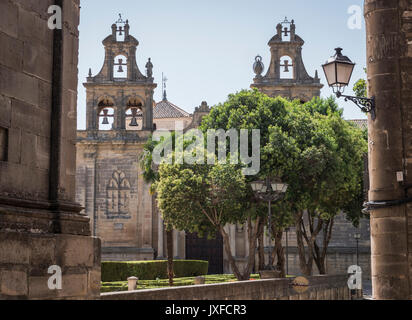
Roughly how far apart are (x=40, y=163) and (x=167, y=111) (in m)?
56.0

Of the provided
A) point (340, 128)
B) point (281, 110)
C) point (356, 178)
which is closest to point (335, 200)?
point (356, 178)

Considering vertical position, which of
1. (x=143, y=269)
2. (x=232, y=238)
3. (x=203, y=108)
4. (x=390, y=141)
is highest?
(x=203, y=108)

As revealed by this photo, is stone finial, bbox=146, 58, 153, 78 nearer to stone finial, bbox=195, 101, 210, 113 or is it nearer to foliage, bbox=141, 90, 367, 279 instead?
stone finial, bbox=195, 101, 210, 113

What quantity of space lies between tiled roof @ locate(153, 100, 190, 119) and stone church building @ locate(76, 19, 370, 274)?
17.3 meters

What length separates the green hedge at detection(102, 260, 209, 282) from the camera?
38219mm

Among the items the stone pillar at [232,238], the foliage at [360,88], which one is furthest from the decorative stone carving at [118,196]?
the foliage at [360,88]

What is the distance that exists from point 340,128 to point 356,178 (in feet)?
8.75

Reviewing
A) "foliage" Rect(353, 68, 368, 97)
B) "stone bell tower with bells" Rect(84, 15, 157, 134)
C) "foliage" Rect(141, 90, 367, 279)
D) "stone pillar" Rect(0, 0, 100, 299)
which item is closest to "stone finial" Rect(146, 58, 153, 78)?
"stone bell tower with bells" Rect(84, 15, 157, 134)

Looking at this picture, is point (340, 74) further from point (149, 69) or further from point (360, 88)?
point (149, 69)

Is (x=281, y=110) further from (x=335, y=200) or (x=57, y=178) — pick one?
(x=57, y=178)

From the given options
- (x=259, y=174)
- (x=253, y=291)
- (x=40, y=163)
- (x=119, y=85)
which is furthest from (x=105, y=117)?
(x=40, y=163)

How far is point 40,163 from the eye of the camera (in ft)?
26.5

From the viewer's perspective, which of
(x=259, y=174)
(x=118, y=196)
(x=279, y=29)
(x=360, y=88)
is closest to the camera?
(x=360, y=88)
